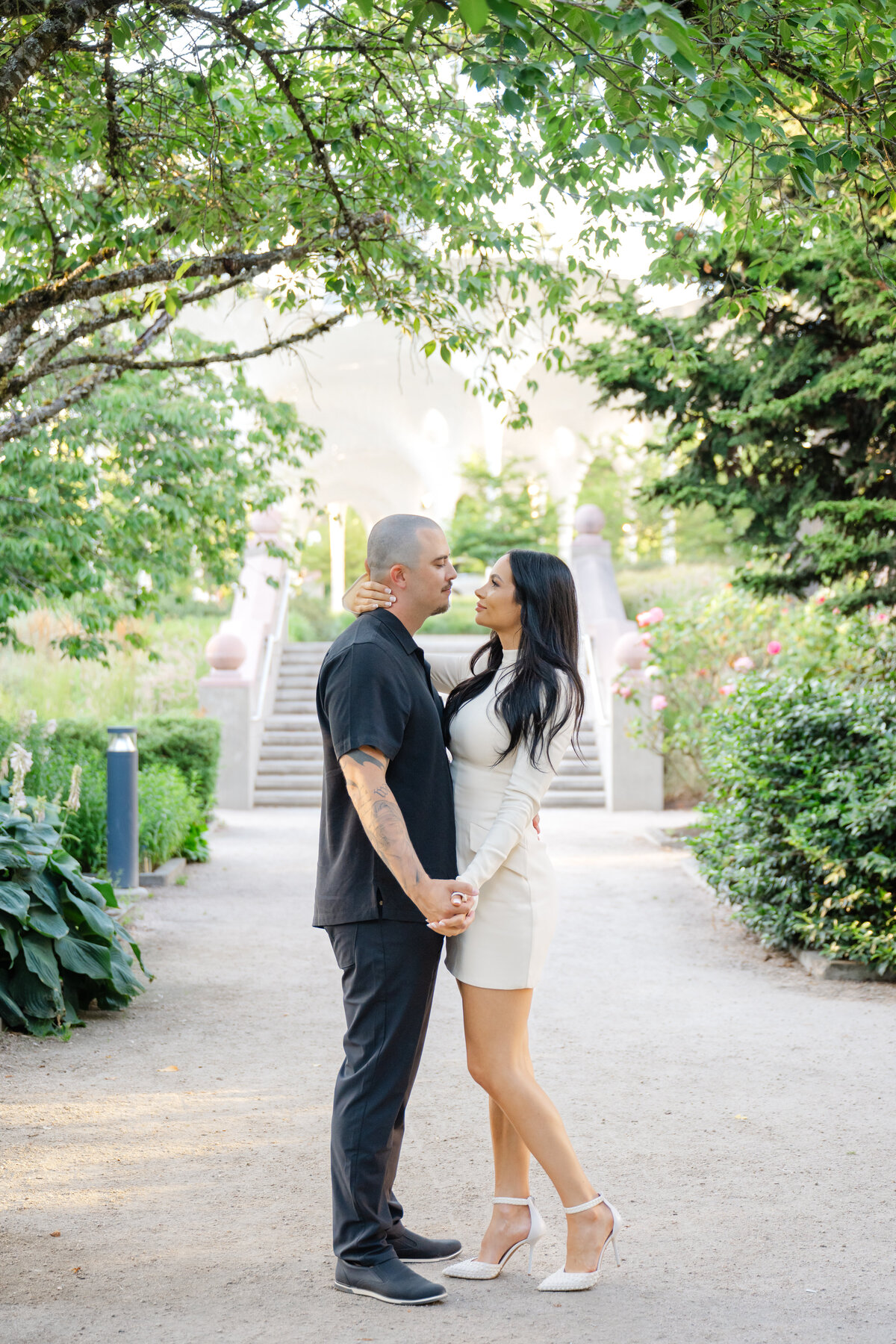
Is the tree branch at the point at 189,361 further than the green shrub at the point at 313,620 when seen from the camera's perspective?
No

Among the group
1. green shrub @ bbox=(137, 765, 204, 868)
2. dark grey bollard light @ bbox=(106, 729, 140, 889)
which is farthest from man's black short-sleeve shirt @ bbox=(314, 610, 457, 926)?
green shrub @ bbox=(137, 765, 204, 868)

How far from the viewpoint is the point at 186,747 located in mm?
12109

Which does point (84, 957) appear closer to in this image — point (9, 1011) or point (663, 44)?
point (9, 1011)

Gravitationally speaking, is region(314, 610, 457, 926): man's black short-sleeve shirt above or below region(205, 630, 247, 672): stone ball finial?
below

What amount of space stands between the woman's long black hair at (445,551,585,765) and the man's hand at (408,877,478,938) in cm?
37

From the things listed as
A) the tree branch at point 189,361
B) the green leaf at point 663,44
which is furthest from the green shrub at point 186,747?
the green leaf at point 663,44

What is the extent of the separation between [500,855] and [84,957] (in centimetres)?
332

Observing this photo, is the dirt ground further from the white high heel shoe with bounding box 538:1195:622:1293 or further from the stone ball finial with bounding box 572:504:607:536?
the stone ball finial with bounding box 572:504:607:536

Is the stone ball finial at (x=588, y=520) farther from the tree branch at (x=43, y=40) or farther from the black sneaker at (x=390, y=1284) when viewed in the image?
the black sneaker at (x=390, y=1284)

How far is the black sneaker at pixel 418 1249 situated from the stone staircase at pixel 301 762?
1076 centimetres

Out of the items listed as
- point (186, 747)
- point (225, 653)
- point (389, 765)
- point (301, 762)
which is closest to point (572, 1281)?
point (389, 765)

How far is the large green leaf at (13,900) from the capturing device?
5.17m

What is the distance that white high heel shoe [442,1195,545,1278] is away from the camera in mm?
3176

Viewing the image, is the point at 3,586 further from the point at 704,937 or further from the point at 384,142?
the point at 704,937
